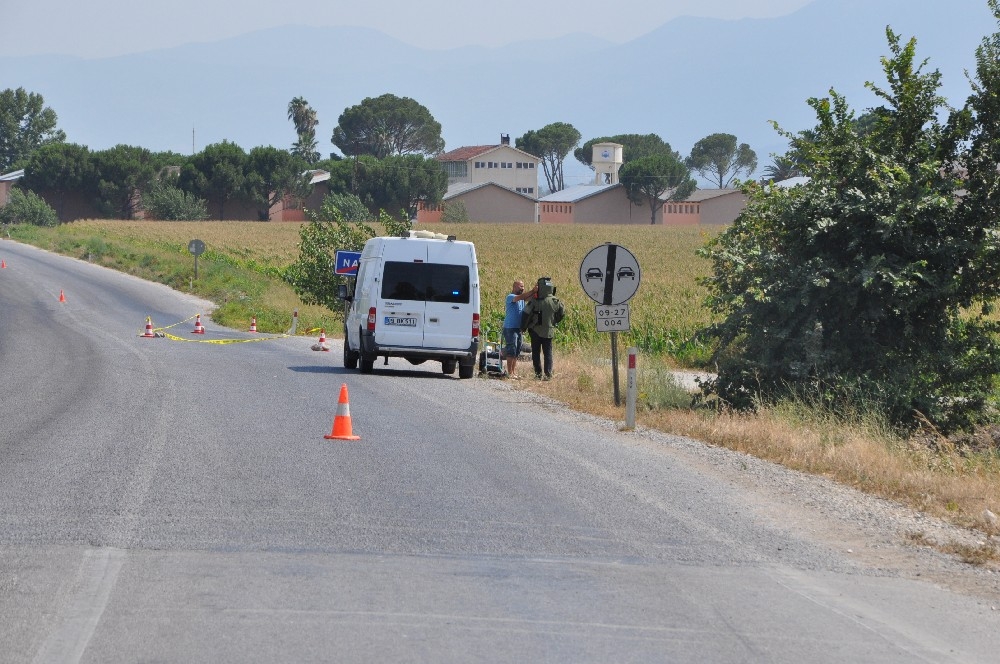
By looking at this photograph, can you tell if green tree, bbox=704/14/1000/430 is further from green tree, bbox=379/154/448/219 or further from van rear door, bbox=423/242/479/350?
green tree, bbox=379/154/448/219

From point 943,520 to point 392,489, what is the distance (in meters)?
4.36

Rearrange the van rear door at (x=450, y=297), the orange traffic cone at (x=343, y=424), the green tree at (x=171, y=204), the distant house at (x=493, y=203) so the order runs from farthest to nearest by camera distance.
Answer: the distant house at (x=493, y=203), the green tree at (x=171, y=204), the van rear door at (x=450, y=297), the orange traffic cone at (x=343, y=424)

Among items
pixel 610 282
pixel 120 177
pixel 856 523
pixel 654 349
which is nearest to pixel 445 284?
pixel 610 282

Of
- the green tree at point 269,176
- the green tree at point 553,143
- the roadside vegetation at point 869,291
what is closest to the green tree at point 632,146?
the green tree at point 553,143

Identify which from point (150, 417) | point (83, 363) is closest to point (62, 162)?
point (83, 363)

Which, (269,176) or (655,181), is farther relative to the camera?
(655,181)

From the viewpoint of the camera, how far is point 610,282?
17.0 meters

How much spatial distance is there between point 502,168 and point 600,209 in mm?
19593

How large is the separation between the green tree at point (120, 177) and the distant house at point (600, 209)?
41863 mm

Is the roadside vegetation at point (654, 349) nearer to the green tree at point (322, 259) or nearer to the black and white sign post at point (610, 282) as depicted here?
the green tree at point (322, 259)

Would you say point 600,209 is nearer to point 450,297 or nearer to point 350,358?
point 350,358

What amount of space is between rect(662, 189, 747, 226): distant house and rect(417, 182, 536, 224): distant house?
1446 centimetres

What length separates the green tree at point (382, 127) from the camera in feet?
533

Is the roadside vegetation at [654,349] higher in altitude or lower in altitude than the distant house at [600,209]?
lower
